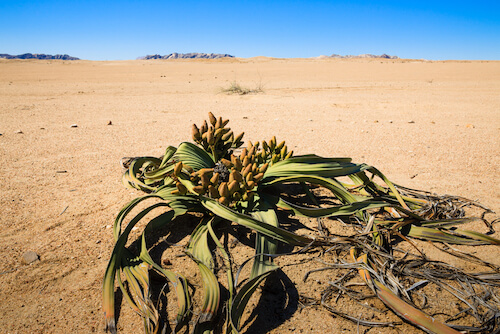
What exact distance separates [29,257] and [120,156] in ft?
5.04

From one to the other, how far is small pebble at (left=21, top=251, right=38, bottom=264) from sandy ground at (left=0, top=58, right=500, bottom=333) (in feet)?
0.08

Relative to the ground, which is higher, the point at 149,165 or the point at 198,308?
the point at 149,165

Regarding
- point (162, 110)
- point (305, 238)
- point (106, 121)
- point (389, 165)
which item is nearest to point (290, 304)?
point (305, 238)

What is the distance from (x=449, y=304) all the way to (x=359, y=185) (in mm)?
786

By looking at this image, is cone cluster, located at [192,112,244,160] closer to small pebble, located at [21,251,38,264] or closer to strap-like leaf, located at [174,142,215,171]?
strap-like leaf, located at [174,142,215,171]

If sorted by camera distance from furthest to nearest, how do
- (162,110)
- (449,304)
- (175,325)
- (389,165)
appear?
(162,110)
(389,165)
(449,304)
(175,325)

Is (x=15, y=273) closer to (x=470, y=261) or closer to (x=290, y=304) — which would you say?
(x=290, y=304)

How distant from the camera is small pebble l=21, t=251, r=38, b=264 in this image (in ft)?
4.56

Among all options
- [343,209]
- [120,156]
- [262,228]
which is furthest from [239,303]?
[120,156]

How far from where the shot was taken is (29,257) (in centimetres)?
141

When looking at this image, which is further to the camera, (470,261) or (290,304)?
(470,261)

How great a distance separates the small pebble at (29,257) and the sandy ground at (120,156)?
0.08 feet

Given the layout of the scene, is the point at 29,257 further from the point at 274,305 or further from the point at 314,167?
the point at 314,167

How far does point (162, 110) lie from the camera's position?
526cm
